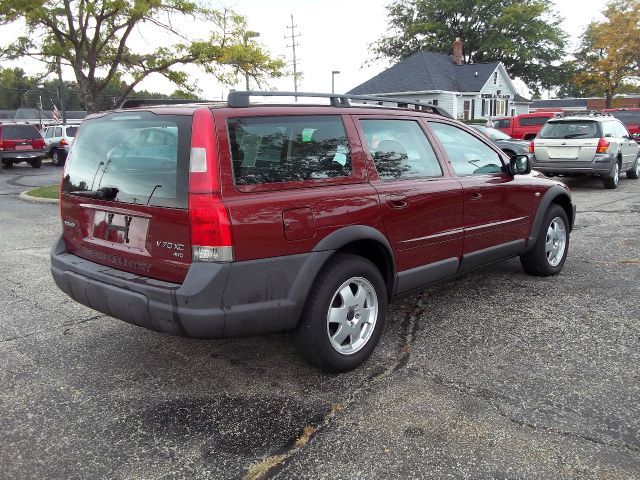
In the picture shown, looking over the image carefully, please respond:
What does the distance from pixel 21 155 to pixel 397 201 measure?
2178 cm

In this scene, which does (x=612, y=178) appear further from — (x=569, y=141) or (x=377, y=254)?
(x=377, y=254)

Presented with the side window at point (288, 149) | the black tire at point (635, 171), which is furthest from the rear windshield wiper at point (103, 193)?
the black tire at point (635, 171)

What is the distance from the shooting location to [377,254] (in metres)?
3.59

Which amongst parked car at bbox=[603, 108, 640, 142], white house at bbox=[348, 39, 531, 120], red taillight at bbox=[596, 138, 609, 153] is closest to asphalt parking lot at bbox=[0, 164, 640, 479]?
red taillight at bbox=[596, 138, 609, 153]

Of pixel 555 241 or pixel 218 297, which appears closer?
pixel 218 297

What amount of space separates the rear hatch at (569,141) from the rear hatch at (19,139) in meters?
18.9

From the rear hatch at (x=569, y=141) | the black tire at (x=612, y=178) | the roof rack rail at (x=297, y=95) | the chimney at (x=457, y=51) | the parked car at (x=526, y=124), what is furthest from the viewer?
the chimney at (x=457, y=51)

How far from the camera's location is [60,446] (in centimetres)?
269

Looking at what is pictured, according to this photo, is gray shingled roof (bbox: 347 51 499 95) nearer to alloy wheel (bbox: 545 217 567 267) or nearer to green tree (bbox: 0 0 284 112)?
green tree (bbox: 0 0 284 112)

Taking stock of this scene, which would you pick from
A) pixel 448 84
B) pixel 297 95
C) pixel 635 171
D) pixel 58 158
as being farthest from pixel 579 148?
pixel 448 84

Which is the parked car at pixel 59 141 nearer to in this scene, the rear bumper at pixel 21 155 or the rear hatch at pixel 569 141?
the rear bumper at pixel 21 155

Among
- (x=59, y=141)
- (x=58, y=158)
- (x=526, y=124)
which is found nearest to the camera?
(x=526, y=124)

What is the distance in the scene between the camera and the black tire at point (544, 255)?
515 cm

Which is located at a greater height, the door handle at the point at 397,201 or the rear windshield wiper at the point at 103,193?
the rear windshield wiper at the point at 103,193
